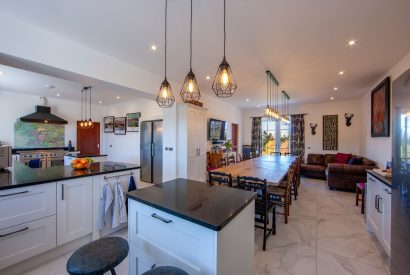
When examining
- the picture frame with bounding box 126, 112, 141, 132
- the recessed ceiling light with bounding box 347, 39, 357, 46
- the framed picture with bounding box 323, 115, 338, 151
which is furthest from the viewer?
the framed picture with bounding box 323, 115, 338, 151

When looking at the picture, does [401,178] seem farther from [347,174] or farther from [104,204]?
[347,174]

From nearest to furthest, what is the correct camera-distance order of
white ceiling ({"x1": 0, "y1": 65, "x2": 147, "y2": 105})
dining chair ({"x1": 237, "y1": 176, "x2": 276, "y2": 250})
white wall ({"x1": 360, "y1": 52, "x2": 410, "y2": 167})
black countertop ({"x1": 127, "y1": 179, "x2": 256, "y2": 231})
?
black countertop ({"x1": 127, "y1": 179, "x2": 256, "y2": 231}) < dining chair ({"x1": 237, "y1": 176, "x2": 276, "y2": 250}) < white wall ({"x1": 360, "y1": 52, "x2": 410, "y2": 167}) < white ceiling ({"x1": 0, "y1": 65, "x2": 147, "y2": 105})

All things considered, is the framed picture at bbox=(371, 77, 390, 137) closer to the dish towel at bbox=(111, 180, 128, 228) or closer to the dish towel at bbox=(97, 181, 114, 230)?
the dish towel at bbox=(111, 180, 128, 228)

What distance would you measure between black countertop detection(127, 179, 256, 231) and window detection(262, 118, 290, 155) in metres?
6.69

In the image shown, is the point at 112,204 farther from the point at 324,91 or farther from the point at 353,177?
the point at 324,91

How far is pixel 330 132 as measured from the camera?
22.0ft

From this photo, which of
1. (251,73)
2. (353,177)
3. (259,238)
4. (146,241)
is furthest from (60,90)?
(353,177)

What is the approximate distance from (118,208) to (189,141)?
92.8 inches

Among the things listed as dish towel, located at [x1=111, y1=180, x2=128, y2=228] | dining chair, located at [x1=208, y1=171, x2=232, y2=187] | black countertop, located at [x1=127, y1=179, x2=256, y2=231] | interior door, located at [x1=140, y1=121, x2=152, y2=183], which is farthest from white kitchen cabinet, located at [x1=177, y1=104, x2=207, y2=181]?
black countertop, located at [x1=127, y1=179, x2=256, y2=231]

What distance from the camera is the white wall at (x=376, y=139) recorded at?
10.6ft

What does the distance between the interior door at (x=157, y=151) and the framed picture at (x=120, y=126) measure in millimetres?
1752

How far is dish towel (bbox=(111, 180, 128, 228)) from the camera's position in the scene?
2467 mm

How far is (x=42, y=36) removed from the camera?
2.36 meters

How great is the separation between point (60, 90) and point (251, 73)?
5133 millimetres
